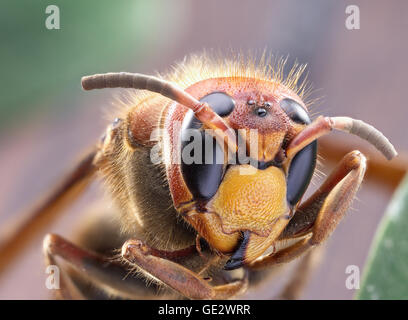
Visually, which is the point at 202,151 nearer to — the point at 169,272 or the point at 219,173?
the point at 219,173

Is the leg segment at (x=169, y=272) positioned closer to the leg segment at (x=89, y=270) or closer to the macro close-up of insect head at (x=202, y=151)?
the macro close-up of insect head at (x=202, y=151)

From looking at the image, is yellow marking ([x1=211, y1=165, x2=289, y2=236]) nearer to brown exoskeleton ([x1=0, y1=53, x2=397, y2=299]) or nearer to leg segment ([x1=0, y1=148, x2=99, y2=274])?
brown exoskeleton ([x1=0, y1=53, x2=397, y2=299])

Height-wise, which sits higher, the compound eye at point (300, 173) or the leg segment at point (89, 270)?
the compound eye at point (300, 173)

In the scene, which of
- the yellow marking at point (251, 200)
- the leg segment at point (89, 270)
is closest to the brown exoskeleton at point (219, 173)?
the yellow marking at point (251, 200)

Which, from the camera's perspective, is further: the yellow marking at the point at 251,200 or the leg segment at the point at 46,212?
the leg segment at the point at 46,212

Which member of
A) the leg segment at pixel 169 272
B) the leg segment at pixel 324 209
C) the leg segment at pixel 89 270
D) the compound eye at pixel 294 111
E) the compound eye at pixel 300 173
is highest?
the compound eye at pixel 294 111

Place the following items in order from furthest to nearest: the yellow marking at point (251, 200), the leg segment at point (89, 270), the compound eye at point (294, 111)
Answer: the leg segment at point (89, 270)
the compound eye at point (294, 111)
the yellow marking at point (251, 200)

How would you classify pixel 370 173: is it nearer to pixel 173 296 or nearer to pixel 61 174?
pixel 173 296
